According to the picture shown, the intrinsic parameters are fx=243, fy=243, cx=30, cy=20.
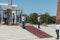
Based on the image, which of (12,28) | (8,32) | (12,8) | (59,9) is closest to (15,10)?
(12,8)

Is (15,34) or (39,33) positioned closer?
(15,34)

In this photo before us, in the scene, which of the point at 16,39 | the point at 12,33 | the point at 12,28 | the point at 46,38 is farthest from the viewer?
the point at 12,28

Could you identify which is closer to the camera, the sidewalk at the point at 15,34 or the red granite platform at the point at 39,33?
the sidewalk at the point at 15,34

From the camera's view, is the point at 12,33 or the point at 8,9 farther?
the point at 8,9

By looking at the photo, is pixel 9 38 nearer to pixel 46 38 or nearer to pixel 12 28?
pixel 46 38

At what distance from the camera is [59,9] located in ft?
133

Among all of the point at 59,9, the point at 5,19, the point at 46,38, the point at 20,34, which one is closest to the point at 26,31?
the point at 20,34

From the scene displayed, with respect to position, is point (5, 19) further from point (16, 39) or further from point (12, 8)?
point (16, 39)

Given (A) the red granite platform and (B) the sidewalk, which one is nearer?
(B) the sidewalk

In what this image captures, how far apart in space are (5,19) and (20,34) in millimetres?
7611

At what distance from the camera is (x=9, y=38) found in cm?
2144

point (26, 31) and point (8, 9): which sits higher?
point (8, 9)

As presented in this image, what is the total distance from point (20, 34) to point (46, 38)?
9.10 ft

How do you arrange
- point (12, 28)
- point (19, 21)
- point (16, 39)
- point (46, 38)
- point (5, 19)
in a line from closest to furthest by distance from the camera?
point (16, 39) < point (46, 38) < point (12, 28) < point (5, 19) < point (19, 21)
